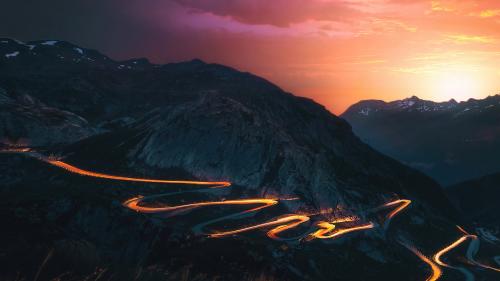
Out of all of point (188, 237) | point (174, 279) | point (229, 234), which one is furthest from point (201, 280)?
point (229, 234)

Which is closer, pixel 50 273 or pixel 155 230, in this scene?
pixel 50 273

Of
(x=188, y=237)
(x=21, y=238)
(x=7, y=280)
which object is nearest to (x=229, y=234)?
(x=188, y=237)

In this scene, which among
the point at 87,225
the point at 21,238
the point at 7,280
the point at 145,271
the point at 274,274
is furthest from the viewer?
the point at 87,225

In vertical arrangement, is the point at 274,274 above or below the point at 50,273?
below

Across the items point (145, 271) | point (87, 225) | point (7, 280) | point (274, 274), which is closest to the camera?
point (7, 280)

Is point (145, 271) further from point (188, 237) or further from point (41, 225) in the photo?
point (41, 225)

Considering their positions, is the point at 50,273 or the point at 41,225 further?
the point at 41,225

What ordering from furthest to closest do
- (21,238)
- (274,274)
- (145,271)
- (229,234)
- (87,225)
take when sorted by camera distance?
(229,234) < (87,225) < (274,274) < (145,271) < (21,238)

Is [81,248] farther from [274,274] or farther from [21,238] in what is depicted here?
[274,274]

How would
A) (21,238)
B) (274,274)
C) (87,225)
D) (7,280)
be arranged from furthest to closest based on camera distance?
(87,225) < (274,274) < (21,238) < (7,280)
